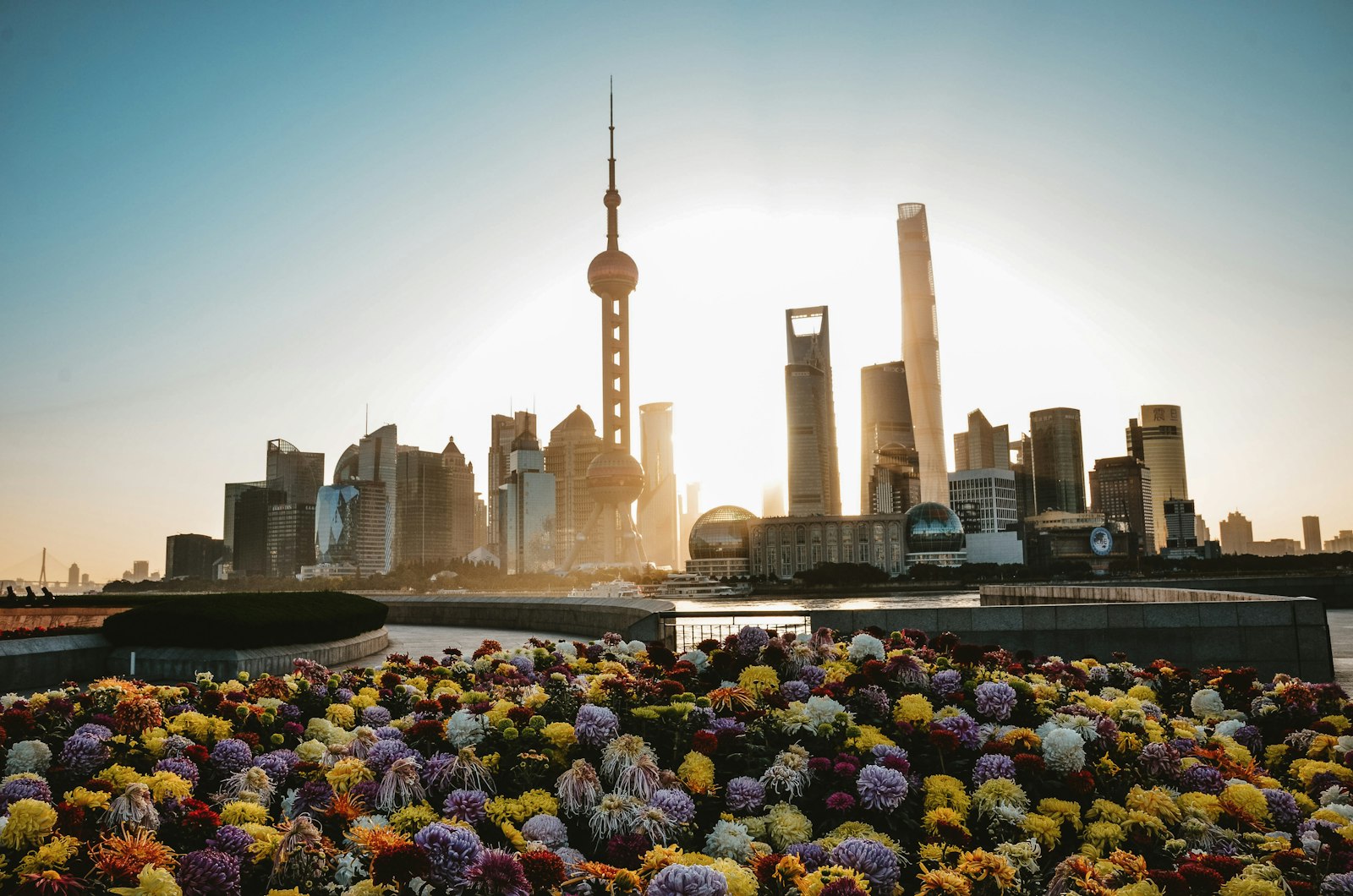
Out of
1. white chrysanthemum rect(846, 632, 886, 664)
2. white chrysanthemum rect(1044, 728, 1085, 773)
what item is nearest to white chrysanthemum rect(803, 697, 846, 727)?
white chrysanthemum rect(1044, 728, 1085, 773)

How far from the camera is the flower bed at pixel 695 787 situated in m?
4.24

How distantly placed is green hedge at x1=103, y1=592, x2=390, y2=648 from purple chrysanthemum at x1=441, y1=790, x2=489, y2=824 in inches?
469

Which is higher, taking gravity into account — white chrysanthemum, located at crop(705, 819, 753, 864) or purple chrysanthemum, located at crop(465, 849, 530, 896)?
purple chrysanthemum, located at crop(465, 849, 530, 896)

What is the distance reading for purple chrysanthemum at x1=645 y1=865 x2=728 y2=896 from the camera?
138 inches

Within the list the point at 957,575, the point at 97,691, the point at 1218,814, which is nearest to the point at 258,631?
the point at 97,691

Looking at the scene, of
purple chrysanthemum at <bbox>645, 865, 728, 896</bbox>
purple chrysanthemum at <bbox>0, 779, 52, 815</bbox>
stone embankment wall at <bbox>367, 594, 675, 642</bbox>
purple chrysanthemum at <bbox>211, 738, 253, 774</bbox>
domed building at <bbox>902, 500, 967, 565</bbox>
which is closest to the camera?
purple chrysanthemum at <bbox>645, 865, 728, 896</bbox>

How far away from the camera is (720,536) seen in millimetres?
155125

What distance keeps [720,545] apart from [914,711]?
488 ft

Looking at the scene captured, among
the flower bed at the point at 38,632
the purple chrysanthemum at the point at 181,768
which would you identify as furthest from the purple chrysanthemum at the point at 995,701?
the flower bed at the point at 38,632

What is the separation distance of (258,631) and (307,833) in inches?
491

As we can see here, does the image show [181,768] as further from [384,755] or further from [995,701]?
[995,701]

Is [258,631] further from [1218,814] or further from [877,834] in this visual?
[1218,814]

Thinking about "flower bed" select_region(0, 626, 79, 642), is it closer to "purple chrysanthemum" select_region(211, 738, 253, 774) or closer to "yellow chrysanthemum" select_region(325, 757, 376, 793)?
"purple chrysanthemum" select_region(211, 738, 253, 774)

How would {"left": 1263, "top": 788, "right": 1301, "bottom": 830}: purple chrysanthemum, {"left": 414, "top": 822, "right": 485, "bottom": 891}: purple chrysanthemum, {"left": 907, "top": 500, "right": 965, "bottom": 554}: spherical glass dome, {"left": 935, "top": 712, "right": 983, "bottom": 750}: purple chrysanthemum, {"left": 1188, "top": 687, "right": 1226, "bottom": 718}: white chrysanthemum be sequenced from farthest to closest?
{"left": 907, "top": 500, "right": 965, "bottom": 554}: spherical glass dome
{"left": 1188, "top": 687, "right": 1226, "bottom": 718}: white chrysanthemum
{"left": 935, "top": 712, "right": 983, "bottom": 750}: purple chrysanthemum
{"left": 1263, "top": 788, "right": 1301, "bottom": 830}: purple chrysanthemum
{"left": 414, "top": 822, "right": 485, "bottom": 891}: purple chrysanthemum
